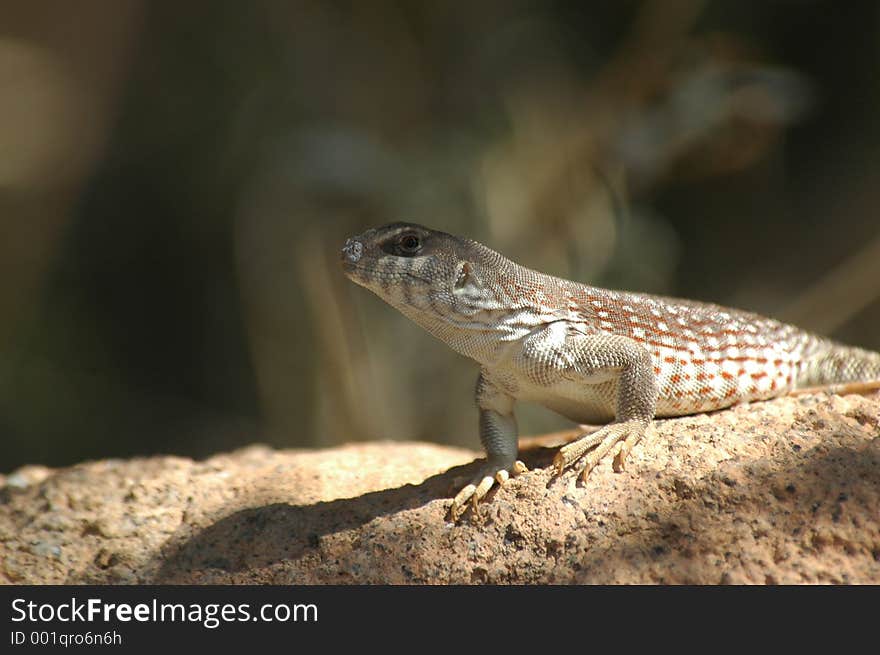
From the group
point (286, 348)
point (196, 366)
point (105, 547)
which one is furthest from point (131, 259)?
point (105, 547)

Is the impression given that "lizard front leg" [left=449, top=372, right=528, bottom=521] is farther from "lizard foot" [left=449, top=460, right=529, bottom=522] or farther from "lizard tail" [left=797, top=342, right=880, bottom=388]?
"lizard tail" [left=797, top=342, right=880, bottom=388]

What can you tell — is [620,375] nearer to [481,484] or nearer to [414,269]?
[481,484]

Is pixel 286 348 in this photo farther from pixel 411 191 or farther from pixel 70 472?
pixel 70 472

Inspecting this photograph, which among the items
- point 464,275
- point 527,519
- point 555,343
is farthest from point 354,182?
point 527,519

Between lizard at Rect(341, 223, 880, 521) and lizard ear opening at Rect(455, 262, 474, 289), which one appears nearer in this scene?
lizard at Rect(341, 223, 880, 521)

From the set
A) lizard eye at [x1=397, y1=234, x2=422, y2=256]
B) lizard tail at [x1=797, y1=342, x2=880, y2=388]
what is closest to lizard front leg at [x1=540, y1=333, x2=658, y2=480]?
lizard eye at [x1=397, y1=234, x2=422, y2=256]
